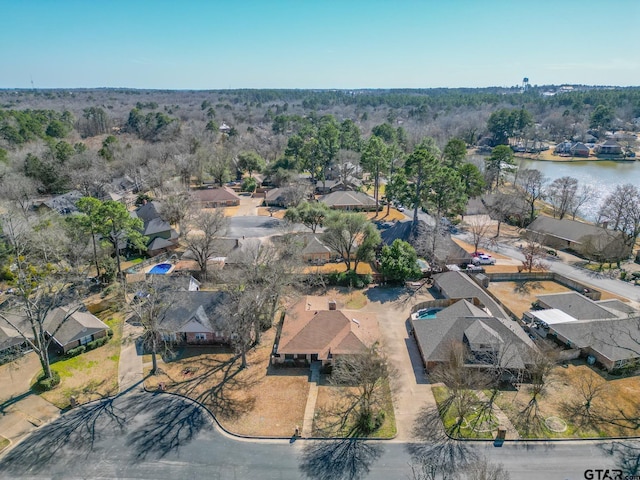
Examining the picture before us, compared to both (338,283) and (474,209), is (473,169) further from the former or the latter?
(338,283)

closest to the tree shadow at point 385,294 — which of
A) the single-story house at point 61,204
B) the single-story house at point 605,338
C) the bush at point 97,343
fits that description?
the single-story house at point 605,338

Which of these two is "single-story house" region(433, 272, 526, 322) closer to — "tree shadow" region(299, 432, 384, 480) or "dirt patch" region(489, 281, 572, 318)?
"dirt patch" region(489, 281, 572, 318)

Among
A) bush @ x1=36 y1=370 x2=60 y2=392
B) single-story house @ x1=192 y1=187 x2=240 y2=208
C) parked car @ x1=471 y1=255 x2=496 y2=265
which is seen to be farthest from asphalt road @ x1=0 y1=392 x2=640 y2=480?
single-story house @ x1=192 y1=187 x2=240 y2=208

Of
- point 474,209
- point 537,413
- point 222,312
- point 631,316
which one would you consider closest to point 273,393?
point 222,312

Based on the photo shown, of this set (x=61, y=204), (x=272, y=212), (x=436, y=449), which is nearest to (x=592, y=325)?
(x=436, y=449)

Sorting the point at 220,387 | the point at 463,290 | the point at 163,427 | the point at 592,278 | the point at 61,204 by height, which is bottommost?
the point at 163,427

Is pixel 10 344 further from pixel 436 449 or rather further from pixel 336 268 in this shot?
pixel 436 449
